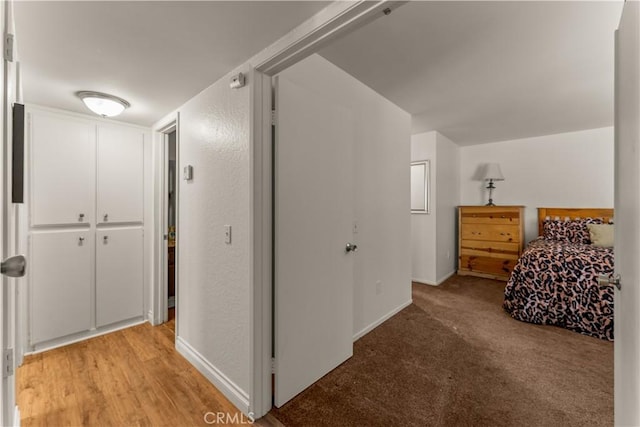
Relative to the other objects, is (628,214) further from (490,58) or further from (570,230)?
(570,230)

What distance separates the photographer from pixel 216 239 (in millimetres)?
1908

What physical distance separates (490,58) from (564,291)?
231 cm

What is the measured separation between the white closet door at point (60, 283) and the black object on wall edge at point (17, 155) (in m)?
1.72

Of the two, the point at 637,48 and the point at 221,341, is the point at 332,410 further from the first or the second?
the point at 637,48

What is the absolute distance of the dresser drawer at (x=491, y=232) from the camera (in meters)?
4.11

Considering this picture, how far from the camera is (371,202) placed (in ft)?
8.44

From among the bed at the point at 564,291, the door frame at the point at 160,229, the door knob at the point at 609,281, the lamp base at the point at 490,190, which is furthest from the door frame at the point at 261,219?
the lamp base at the point at 490,190

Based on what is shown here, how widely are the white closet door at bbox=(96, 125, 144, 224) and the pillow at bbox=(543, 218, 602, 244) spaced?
216 inches

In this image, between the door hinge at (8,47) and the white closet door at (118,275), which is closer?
the door hinge at (8,47)

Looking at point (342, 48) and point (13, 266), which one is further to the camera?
point (342, 48)

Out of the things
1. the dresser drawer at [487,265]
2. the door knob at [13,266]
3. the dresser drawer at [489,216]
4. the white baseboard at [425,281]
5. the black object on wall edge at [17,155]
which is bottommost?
the white baseboard at [425,281]

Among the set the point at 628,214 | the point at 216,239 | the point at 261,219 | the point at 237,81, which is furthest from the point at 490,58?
the point at 216,239

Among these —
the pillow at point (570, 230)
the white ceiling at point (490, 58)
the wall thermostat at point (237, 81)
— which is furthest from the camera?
the pillow at point (570, 230)

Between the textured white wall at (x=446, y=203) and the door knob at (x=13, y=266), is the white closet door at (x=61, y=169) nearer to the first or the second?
the door knob at (x=13, y=266)
